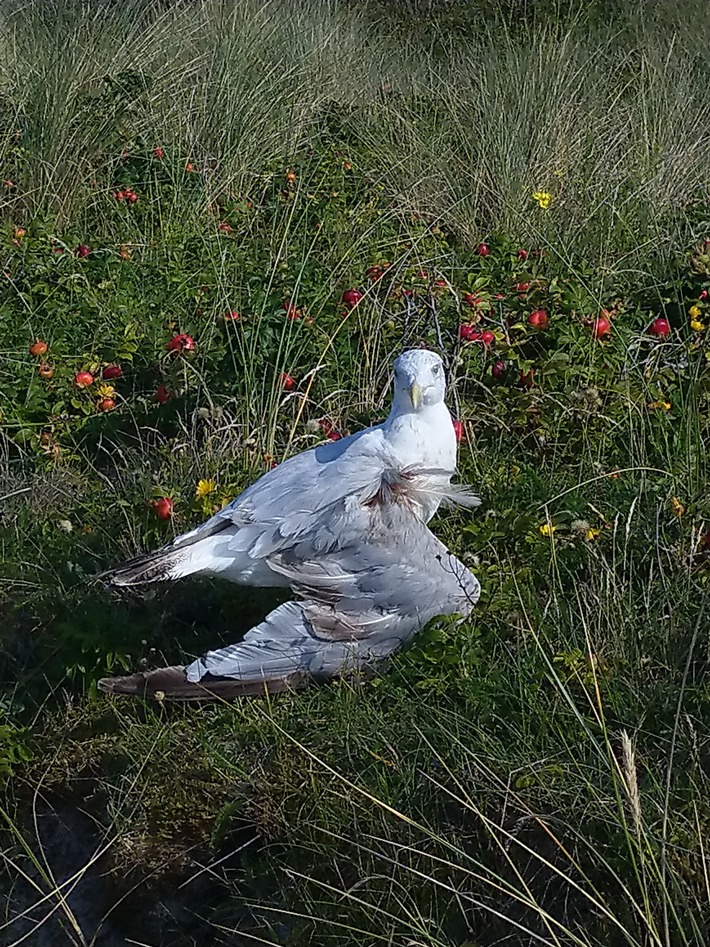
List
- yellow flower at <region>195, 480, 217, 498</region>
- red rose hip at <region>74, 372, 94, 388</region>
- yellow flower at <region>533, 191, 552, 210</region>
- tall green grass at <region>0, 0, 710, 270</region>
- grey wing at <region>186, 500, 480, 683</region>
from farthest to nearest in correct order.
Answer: tall green grass at <region>0, 0, 710, 270</region> → yellow flower at <region>533, 191, 552, 210</region> → red rose hip at <region>74, 372, 94, 388</region> → yellow flower at <region>195, 480, 217, 498</region> → grey wing at <region>186, 500, 480, 683</region>

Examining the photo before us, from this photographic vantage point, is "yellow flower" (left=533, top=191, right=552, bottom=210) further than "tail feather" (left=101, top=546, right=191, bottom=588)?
Yes

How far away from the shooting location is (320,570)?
290cm

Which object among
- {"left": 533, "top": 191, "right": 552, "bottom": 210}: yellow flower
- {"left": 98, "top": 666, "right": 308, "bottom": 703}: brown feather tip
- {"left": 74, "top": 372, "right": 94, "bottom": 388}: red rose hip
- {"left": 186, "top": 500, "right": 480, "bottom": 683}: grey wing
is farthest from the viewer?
{"left": 533, "top": 191, "right": 552, "bottom": 210}: yellow flower

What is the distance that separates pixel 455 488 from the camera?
3.09 meters

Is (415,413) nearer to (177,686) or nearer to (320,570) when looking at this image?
(320,570)

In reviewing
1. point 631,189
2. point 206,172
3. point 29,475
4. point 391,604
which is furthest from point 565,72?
point 391,604

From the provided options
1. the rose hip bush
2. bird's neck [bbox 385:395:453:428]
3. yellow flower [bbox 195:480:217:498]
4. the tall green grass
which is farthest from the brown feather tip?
the tall green grass

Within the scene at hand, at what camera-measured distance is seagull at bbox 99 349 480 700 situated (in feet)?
9.18

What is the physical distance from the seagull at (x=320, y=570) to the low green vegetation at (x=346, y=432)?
10cm

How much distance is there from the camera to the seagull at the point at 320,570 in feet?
9.18

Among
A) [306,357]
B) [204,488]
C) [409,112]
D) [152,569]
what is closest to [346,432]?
[306,357]

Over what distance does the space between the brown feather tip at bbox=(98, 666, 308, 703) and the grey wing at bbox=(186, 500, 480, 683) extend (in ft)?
0.37

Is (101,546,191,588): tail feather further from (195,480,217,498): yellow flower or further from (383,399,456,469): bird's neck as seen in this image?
Result: (383,399,456,469): bird's neck

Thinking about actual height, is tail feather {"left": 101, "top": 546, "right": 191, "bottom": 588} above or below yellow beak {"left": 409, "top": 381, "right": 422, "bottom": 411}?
below
